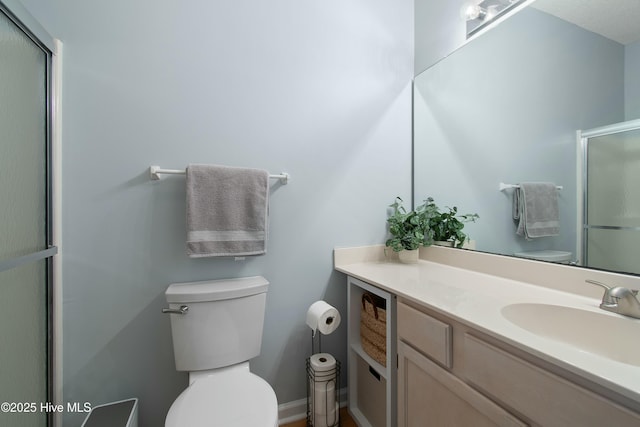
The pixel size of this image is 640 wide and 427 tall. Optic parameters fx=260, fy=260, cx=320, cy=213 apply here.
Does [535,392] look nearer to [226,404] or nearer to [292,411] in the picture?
[226,404]

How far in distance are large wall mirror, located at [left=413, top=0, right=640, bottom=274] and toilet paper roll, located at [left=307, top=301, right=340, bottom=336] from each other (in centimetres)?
85

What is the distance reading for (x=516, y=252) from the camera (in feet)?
3.98

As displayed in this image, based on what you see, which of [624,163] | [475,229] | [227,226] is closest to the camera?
[624,163]

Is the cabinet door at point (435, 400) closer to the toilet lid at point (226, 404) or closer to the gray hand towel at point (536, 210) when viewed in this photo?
the toilet lid at point (226, 404)

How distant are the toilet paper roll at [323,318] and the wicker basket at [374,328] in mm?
156

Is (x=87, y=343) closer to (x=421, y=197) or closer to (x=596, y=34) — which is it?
(x=421, y=197)

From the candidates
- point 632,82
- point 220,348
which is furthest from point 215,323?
point 632,82

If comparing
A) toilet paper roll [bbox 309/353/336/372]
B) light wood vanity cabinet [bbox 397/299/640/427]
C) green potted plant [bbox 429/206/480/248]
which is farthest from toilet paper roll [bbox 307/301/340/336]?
green potted plant [bbox 429/206/480/248]

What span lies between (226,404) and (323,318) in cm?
51

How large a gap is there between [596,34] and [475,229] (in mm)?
904

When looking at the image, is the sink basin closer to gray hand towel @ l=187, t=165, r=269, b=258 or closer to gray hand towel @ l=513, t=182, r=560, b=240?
gray hand towel @ l=513, t=182, r=560, b=240

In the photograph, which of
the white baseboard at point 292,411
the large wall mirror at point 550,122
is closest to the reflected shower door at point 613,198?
the large wall mirror at point 550,122

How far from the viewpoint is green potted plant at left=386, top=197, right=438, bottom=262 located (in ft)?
4.92

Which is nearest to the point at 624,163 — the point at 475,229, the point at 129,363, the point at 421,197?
the point at 475,229
